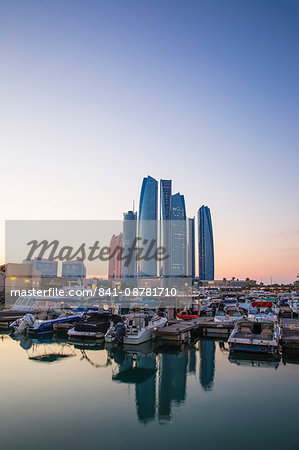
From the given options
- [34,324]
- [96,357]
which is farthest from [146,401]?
[34,324]

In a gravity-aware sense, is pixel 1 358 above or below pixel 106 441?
below

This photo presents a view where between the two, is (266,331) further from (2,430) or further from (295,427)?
(2,430)

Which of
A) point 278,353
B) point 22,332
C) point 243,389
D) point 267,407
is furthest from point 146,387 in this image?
point 22,332

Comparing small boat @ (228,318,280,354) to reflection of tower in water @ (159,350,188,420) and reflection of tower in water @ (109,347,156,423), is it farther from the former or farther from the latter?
reflection of tower in water @ (109,347,156,423)

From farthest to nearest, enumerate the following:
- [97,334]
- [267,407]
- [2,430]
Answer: [97,334] < [267,407] < [2,430]

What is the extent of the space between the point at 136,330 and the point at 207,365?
6671 mm

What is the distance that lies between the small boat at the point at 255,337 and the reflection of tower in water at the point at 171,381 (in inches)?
135

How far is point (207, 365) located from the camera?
18.0 m

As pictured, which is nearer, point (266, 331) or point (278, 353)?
point (278, 353)

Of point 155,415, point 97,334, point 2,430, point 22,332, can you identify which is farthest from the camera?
point 22,332

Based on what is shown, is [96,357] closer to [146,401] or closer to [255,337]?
[146,401]

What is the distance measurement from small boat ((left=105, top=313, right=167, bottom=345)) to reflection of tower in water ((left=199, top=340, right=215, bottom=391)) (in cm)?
408

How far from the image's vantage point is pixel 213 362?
18.6 m

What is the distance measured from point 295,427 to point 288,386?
4.66 m
